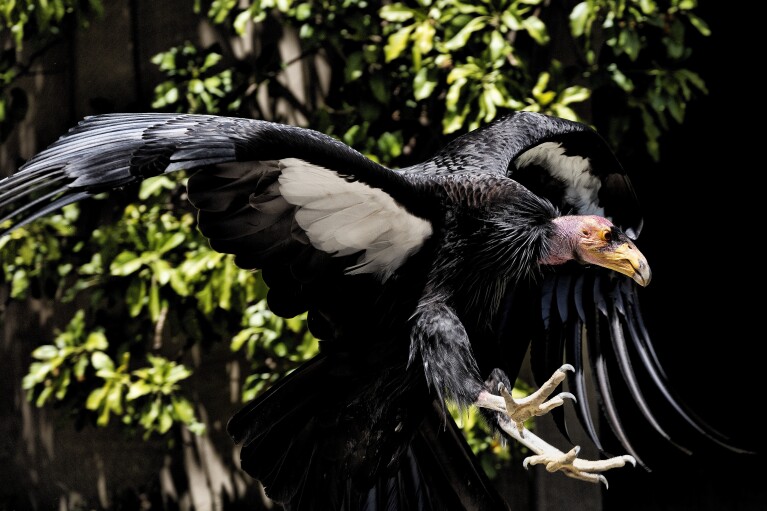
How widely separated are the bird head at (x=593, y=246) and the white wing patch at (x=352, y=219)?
0.38 m

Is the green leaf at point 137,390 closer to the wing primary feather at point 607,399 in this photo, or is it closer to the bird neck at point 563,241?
the wing primary feather at point 607,399

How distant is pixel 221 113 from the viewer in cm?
453

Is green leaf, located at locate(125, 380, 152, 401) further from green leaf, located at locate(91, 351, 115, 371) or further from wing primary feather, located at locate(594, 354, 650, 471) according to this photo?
wing primary feather, located at locate(594, 354, 650, 471)

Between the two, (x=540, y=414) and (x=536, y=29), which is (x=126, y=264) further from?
(x=540, y=414)

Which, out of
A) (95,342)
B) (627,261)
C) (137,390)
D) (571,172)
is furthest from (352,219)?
(95,342)

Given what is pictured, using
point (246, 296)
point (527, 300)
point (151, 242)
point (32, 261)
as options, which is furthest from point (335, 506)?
point (32, 261)

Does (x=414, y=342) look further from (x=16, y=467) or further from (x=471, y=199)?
(x=16, y=467)

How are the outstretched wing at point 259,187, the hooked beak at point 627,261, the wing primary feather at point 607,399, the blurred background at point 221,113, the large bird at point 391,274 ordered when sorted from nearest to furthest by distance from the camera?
the outstretched wing at point 259,187
the large bird at point 391,274
the hooked beak at point 627,261
the wing primary feather at point 607,399
the blurred background at point 221,113

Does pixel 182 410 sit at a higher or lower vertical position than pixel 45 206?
lower

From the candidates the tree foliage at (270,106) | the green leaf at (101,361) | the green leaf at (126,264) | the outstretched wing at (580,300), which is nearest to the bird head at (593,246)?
the outstretched wing at (580,300)

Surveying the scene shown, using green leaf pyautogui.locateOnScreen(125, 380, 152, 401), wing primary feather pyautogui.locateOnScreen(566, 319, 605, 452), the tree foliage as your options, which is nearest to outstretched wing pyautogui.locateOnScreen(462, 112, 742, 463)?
wing primary feather pyautogui.locateOnScreen(566, 319, 605, 452)

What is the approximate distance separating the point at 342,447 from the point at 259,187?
2.63 ft

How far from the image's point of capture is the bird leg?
2684 mm

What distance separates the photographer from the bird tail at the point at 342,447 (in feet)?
10.3
